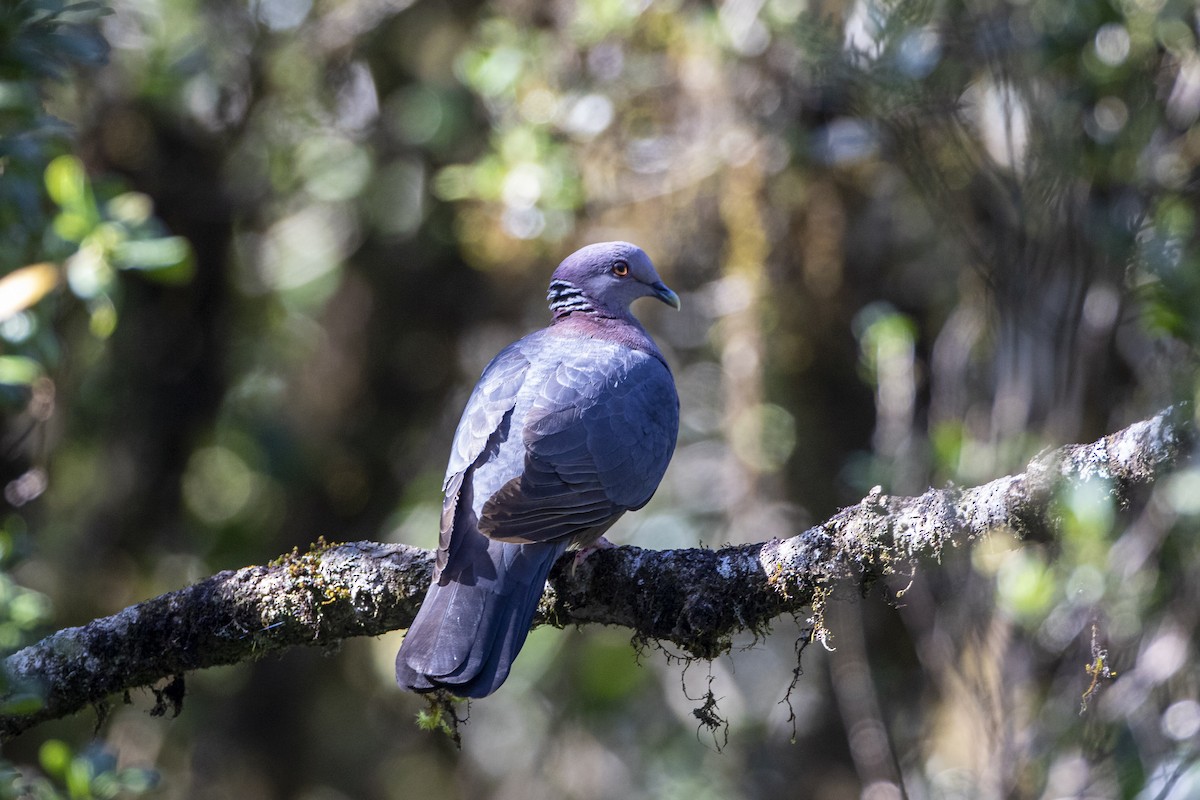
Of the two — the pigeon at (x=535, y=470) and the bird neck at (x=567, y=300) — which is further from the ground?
the bird neck at (x=567, y=300)

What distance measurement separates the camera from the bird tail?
339 cm

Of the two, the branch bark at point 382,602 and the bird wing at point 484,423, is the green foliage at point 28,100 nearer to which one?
the branch bark at point 382,602

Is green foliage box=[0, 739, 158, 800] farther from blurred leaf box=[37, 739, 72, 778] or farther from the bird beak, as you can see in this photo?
the bird beak

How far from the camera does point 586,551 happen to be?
3.97m

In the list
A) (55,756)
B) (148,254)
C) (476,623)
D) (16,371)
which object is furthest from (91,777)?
(148,254)

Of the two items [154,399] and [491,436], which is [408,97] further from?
[491,436]

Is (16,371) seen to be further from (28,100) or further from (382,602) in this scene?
(382,602)

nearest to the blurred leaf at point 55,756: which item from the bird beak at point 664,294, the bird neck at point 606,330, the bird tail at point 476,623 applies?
the bird tail at point 476,623

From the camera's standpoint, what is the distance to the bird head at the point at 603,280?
212 inches

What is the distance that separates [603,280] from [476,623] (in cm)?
232

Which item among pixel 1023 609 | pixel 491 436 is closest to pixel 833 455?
pixel 1023 609

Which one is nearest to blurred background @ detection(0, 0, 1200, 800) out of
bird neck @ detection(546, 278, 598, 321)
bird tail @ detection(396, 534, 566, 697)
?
bird tail @ detection(396, 534, 566, 697)

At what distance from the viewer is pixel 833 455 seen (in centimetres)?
728

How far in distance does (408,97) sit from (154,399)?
9.40 ft
